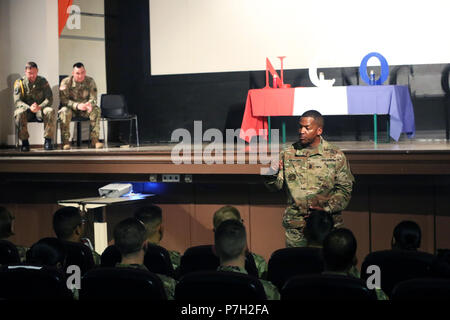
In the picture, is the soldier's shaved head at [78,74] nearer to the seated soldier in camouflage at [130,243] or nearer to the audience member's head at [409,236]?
the seated soldier in camouflage at [130,243]

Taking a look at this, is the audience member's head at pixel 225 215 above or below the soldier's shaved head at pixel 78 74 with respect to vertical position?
below

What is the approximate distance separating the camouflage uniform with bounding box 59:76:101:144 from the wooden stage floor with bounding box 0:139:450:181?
64cm

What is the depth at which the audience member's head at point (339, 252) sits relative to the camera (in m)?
2.90

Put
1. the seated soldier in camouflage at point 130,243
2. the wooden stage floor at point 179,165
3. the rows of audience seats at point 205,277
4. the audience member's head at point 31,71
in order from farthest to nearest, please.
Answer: the audience member's head at point 31,71 < the wooden stage floor at point 179,165 < the seated soldier in camouflage at point 130,243 < the rows of audience seats at point 205,277

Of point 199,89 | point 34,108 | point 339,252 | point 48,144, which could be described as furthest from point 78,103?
point 339,252

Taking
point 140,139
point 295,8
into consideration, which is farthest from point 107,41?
point 295,8

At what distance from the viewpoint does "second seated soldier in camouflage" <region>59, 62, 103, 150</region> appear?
24.9ft

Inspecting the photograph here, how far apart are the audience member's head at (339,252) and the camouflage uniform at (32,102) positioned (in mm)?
5170

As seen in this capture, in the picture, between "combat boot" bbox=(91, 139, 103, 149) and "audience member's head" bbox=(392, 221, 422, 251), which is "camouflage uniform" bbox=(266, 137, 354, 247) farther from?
"combat boot" bbox=(91, 139, 103, 149)

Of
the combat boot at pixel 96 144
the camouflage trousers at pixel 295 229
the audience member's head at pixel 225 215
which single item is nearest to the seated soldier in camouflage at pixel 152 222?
the audience member's head at pixel 225 215

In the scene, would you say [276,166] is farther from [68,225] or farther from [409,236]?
[68,225]

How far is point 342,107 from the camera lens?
710 centimetres

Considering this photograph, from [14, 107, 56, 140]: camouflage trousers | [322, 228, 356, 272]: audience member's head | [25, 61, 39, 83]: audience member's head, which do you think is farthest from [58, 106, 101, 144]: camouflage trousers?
[322, 228, 356, 272]: audience member's head

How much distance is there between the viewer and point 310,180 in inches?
175
